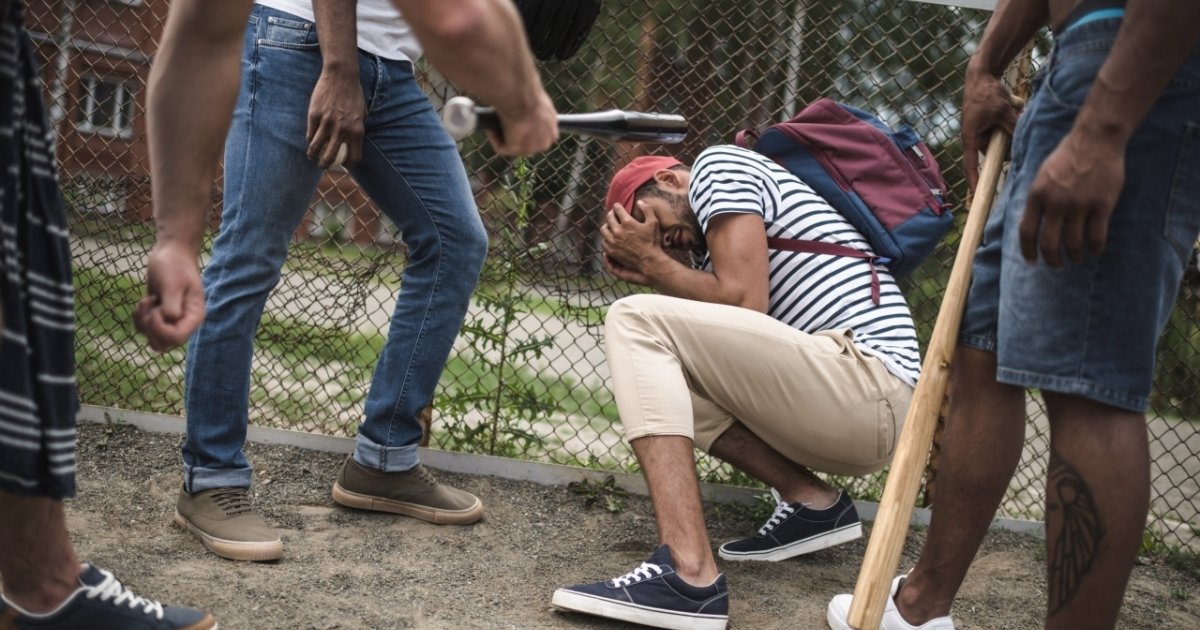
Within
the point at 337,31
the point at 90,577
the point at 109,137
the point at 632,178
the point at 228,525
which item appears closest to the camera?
the point at 90,577

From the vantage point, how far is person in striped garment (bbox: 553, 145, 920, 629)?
2.55 meters

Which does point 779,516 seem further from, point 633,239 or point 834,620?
point 633,239

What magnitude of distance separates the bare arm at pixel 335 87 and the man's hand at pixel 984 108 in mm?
1457

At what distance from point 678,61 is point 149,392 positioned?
240 cm

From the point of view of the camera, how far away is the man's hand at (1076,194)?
1802 mm

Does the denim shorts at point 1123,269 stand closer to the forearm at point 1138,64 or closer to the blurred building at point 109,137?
the forearm at point 1138,64

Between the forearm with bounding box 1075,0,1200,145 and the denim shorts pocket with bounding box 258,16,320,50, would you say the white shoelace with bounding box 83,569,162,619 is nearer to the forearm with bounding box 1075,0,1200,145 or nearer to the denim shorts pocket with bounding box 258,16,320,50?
the denim shorts pocket with bounding box 258,16,320,50

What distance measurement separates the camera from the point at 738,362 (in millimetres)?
2732

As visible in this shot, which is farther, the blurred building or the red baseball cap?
the blurred building

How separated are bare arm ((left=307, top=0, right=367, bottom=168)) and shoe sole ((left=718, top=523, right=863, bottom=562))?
5.09 feet

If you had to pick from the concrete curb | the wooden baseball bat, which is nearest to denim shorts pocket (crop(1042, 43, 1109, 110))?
the wooden baseball bat

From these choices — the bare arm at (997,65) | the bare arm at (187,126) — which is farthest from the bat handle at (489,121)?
the bare arm at (997,65)

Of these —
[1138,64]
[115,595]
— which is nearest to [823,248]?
[1138,64]

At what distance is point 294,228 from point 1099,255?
6.23ft
